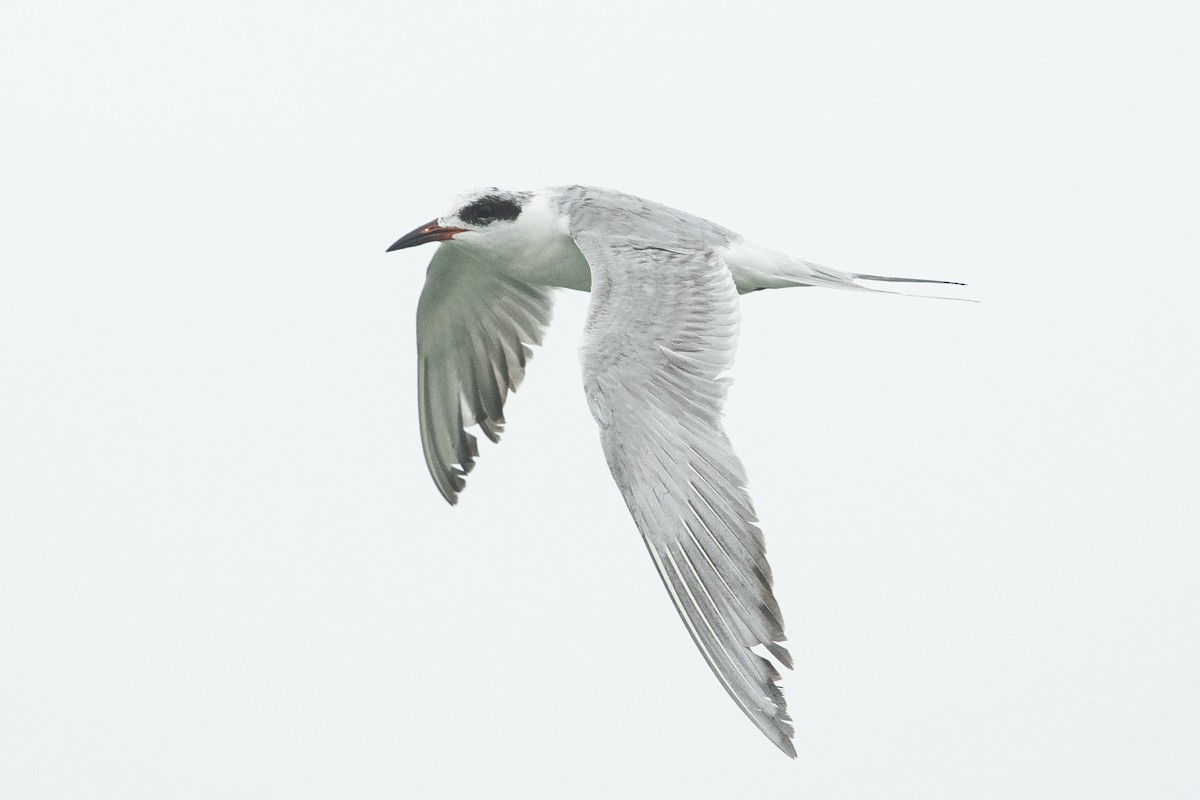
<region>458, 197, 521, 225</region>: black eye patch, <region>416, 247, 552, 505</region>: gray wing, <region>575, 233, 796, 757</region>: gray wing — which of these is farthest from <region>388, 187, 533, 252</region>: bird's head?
<region>416, 247, 552, 505</region>: gray wing

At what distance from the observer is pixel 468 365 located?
38.5ft

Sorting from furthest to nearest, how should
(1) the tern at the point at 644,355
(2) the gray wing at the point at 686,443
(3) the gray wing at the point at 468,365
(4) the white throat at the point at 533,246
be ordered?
(3) the gray wing at the point at 468,365 < (4) the white throat at the point at 533,246 < (1) the tern at the point at 644,355 < (2) the gray wing at the point at 686,443

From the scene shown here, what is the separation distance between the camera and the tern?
7445 mm

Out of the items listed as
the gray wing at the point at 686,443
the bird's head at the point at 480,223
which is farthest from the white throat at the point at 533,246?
the gray wing at the point at 686,443

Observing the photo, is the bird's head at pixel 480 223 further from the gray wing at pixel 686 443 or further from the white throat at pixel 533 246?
the gray wing at pixel 686 443

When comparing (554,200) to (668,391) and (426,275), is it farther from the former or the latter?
(668,391)

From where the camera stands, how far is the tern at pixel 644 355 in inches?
293

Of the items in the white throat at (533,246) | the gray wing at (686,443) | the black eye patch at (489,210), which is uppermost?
the black eye patch at (489,210)

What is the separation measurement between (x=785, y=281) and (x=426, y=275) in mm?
2553

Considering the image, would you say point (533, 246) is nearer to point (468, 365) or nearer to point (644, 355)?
point (468, 365)

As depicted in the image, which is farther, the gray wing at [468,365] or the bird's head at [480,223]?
the gray wing at [468,365]

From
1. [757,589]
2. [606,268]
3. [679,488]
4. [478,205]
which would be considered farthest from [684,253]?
[757,589]

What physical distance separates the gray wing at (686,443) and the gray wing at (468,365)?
203 centimetres

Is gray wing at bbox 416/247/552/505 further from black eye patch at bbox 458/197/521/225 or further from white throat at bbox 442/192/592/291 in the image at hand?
black eye patch at bbox 458/197/521/225
